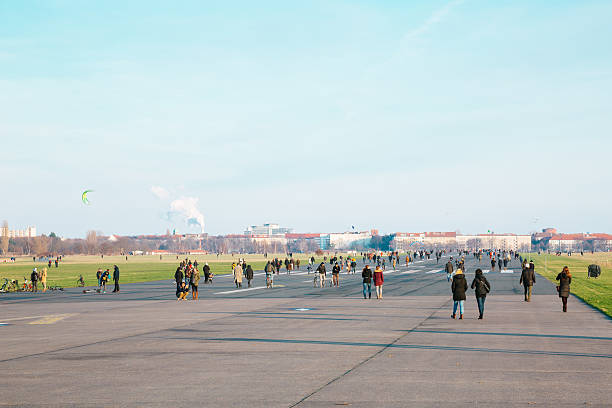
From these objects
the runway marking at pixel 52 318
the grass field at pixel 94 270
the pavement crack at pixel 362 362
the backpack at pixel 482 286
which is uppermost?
the backpack at pixel 482 286

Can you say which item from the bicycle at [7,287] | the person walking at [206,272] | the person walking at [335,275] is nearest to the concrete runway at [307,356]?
the person walking at [335,275]

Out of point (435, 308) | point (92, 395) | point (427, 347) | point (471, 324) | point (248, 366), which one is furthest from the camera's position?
point (435, 308)

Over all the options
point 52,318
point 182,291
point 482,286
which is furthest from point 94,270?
point 482,286

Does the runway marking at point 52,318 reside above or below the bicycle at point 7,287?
below

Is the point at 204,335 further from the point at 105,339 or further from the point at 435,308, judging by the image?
the point at 435,308

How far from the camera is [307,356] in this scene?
51.8 feet

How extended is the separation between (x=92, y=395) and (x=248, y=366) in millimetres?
3751

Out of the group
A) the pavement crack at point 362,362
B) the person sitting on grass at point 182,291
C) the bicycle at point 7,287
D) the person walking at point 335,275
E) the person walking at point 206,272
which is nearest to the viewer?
the pavement crack at point 362,362

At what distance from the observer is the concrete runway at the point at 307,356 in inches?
442

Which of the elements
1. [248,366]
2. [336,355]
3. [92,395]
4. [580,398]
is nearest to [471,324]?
[336,355]

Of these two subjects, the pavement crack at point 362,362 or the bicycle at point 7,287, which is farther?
the bicycle at point 7,287

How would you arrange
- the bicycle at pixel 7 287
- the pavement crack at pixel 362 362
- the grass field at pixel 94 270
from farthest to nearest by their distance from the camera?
the grass field at pixel 94 270 < the bicycle at pixel 7 287 < the pavement crack at pixel 362 362

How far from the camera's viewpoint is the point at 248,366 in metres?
14.4

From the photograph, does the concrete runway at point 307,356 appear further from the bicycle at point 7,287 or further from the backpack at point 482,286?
the bicycle at point 7,287
